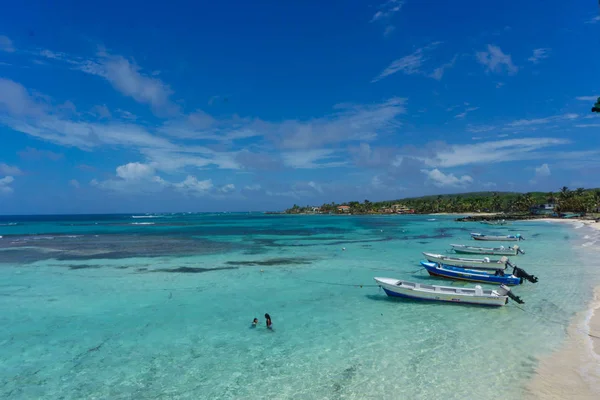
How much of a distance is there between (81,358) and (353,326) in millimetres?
11743

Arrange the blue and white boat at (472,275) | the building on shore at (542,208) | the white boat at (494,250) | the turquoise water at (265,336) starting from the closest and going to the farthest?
the turquoise water at (265,336) → the blue and white boat at (472,275) → the white boat at (494,250) → the building on shore at (542,208)

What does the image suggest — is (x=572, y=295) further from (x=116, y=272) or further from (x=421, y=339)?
(x=116, y=272)

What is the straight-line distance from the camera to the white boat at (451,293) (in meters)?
19.3

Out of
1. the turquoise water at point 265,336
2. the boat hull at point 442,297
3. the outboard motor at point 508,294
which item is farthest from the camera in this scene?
the outboard motor at point 508,294

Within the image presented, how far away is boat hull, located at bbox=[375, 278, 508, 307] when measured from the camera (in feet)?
63.1

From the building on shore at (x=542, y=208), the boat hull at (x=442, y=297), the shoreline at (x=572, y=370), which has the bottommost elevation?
the shoreline at (x=572, y=370)

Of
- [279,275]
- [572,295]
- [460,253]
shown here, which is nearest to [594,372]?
[572,295]

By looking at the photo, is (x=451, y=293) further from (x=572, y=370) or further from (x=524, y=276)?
(x=524, y=276)

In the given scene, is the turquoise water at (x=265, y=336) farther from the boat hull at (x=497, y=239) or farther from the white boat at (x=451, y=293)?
the boat hull at (x=497, y=239)

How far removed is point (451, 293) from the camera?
20016 millimetres

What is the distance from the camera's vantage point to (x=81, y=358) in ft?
46.2

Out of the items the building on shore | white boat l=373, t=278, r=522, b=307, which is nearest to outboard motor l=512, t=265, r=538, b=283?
white boat l=373, t=278, r=522, b=307

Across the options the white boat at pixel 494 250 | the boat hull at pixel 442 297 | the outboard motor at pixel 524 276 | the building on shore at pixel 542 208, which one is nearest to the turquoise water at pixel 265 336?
the boat hull at pixel 442 297

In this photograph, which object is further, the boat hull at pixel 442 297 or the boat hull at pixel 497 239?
the boat hull at pixel 497 239
